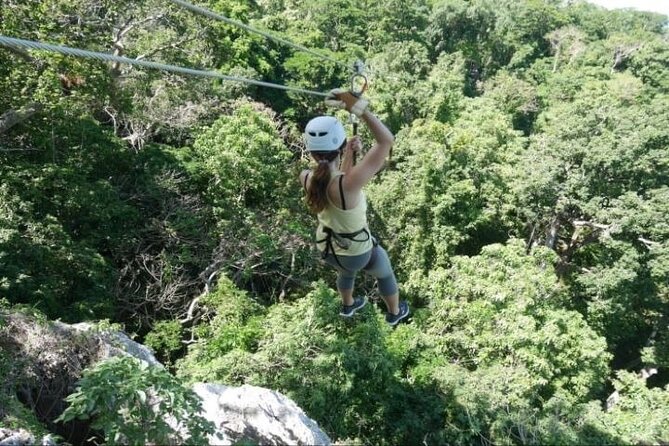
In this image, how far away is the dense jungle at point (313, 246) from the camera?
812 cm

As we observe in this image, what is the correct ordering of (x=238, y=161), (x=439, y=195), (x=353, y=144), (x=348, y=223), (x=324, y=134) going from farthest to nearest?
(x=439, y=195), (x=238, y=161), (x=348, y=223), (x=353, y=144), (x=324, y=134)

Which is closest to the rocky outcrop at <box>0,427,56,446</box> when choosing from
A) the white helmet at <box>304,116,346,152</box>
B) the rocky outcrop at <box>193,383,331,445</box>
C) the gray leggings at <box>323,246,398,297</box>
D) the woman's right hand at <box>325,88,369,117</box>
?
the rocky outcrop at <box>193,383,331,445</box>

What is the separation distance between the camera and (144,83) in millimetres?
11164

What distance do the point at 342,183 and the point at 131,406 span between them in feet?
6.90

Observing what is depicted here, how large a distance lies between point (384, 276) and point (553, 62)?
31.6m

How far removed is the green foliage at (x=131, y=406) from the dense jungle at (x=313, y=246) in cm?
7

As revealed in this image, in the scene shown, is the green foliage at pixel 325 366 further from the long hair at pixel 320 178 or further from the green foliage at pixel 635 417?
the long hair at pixel 320 178

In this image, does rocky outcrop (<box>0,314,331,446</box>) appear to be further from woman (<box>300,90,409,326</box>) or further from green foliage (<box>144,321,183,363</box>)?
green foliage (<box>144,321,183,363</box>)

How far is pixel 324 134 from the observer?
2.87 m

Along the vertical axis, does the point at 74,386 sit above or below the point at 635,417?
above

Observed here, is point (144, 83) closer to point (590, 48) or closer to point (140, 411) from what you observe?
point (140, 411)

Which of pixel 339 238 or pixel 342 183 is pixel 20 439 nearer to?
pixel 339 238

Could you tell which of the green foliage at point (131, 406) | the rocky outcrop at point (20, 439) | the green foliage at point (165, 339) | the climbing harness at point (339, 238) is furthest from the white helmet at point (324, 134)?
the green foliage at point (165, 339)

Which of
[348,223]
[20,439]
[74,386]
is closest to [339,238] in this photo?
[348,223]
